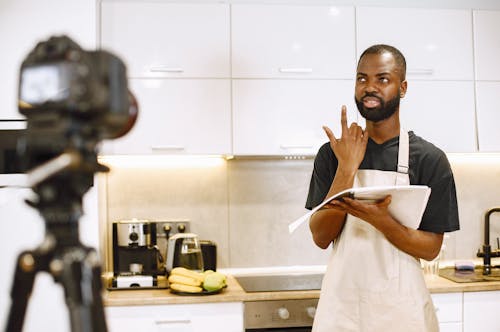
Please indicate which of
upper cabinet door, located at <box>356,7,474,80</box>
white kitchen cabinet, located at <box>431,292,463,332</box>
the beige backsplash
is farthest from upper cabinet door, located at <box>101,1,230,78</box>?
white kitchen cabinet, located at <box>431,292,463,332</box>

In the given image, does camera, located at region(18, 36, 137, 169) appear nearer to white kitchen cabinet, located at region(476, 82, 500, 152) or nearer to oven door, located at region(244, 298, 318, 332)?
oven door, located at region(244, 298, 318, 332)

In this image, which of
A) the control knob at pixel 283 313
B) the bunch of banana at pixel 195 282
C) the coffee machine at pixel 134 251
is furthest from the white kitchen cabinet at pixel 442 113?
the coffee machine at pixel 134 251

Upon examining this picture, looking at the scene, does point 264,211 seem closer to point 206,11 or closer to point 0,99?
point 206,11

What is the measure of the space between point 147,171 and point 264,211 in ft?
2.11

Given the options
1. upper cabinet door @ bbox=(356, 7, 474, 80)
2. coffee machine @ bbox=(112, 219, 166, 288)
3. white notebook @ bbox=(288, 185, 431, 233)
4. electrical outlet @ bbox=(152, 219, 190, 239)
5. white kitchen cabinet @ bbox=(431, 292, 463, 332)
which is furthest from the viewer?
electrical outlet @ bbox=(152, 219, 190, 239)

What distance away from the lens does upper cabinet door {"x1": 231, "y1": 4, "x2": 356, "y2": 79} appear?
264cm

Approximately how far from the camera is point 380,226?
1688mm

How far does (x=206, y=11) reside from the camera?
262cm

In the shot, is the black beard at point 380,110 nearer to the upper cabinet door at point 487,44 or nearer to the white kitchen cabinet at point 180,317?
the white kitchen cabinet at point 180,317

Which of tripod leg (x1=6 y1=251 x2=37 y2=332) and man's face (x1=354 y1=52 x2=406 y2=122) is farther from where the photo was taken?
man's face (x1=354 y1=52 x2=406 y2=122)

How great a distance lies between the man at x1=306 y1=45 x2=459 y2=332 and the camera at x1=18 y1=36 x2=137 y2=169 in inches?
47.8

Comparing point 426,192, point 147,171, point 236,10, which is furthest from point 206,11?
point 426,192

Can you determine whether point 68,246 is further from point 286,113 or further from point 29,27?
point 286,113

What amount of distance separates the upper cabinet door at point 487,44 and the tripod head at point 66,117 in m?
2.61
